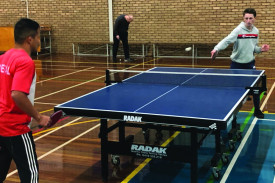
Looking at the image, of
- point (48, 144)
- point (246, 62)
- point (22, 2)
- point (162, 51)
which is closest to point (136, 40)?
point (162, 51)

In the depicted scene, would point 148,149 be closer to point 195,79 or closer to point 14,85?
point 14,85

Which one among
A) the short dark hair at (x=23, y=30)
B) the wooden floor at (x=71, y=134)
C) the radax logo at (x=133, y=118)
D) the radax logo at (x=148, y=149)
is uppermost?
the short dark hair at (x=23, y=30)

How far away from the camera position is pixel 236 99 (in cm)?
418

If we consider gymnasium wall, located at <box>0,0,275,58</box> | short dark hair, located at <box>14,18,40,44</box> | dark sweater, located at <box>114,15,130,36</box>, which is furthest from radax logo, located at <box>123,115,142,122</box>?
gymnasium wall, located at <box>0,0,275,58</box>

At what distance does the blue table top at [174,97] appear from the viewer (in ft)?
12.2

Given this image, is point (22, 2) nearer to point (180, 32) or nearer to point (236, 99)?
point (180, 32)

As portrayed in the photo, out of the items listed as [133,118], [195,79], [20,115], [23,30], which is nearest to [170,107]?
[133,118]

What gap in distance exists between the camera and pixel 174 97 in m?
4.35

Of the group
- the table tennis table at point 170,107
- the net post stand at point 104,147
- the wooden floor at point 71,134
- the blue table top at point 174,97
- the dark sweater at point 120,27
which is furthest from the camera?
the dark sweater at point 120,27

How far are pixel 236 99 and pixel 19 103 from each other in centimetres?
221

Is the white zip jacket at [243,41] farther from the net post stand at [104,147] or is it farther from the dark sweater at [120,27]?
the dark sweater at [120,27]

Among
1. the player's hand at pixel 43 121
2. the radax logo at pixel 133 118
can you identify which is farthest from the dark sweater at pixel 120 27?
the player's hand at pixel 43 121

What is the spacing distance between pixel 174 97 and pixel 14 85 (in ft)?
6.41

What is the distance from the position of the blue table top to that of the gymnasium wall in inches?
327
